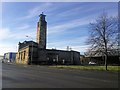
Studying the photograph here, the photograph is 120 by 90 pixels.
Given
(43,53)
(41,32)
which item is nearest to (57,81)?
(43,53)

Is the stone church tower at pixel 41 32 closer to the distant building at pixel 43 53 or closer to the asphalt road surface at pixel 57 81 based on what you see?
the distant building at pixel 43 53

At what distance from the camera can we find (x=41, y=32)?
93125 millimetres

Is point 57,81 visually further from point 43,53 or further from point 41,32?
point 41,32

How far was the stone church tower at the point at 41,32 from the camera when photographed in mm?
93188

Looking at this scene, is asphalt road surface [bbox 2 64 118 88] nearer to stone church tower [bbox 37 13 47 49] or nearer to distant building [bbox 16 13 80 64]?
distant building [bbox 16 13 80 64]

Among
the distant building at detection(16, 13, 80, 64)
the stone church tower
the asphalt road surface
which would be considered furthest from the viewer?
the stone church tower

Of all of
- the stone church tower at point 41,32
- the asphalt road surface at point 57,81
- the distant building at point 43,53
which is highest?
the stone church tower at point 41,32

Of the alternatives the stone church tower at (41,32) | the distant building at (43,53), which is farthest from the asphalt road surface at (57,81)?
the stone church tower at (41,32)

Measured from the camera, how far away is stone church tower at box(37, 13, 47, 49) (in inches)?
3669

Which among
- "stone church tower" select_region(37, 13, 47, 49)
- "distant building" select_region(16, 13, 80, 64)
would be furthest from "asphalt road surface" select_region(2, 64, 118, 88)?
"stone church tower" select_region(37, 13, 47, 49)

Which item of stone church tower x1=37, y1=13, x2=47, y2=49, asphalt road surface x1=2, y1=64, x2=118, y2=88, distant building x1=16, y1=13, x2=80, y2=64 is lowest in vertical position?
asphalt road surface x1=2, y1=64, x2=118, y2=88

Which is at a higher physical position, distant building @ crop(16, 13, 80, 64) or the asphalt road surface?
distant building @ crop(16, 13, 80, 64)

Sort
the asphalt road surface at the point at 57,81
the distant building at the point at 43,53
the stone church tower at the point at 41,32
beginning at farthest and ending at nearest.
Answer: the stone church tower at the point at 41,32 → the distant building at the point at 43,53 → the asphalt road surface at the point at 57,81

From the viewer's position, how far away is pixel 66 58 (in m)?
95.6
